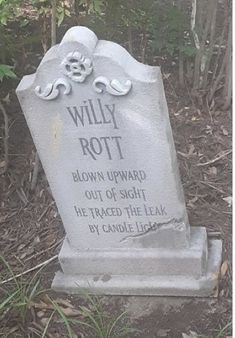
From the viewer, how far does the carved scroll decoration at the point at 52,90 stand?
2.76 m

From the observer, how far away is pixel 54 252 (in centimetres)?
357

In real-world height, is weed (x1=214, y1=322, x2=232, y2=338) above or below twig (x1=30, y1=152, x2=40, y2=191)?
below

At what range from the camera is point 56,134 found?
9.67 ft

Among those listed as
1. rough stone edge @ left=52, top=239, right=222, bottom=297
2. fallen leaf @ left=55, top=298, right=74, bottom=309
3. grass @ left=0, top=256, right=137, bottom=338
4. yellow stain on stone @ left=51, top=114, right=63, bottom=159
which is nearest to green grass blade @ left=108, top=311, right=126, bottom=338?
grass @ left=0, top=256, right=137, bottom=338

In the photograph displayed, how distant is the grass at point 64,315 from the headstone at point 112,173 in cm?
12

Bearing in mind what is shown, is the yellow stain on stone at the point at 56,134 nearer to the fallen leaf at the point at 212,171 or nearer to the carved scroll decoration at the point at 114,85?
the carved scroll decoration at the point at 114,85

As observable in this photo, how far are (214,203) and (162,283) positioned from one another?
0.66 meters

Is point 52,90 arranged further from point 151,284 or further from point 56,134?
point 151,284

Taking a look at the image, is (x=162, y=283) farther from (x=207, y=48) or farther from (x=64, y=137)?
(x=207, y=48)

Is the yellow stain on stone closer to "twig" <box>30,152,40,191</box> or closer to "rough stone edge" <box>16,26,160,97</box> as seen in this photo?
"rough stone edge" <box>16,26,160,97</box>

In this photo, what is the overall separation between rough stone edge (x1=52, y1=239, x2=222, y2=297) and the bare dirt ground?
4 cm

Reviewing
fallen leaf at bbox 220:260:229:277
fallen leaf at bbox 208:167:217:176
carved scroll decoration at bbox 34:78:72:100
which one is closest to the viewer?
carved scroll decoration at bbox 34:78:72:100

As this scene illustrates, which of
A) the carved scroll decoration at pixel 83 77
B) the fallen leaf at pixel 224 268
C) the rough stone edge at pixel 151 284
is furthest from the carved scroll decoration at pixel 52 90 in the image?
the fallen leaf at pixel 224 268

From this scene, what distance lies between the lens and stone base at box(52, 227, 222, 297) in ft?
10.3
